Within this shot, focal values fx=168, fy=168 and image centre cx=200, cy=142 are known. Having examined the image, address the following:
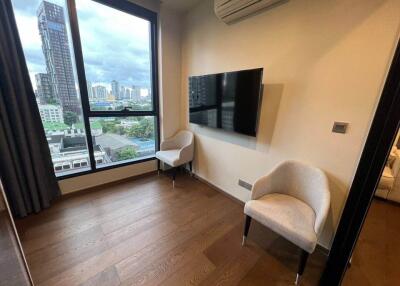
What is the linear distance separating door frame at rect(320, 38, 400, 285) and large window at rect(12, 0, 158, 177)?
267 cm

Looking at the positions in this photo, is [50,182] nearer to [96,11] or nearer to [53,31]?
[53,31]

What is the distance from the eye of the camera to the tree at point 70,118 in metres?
2.17

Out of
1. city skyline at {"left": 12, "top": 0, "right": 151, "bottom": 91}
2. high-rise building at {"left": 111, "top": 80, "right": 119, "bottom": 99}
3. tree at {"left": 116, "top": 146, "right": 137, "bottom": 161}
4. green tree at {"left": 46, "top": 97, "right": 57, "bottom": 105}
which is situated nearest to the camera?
city skyline at {"left": 12, "top": 0, "right": 151, "bottom": 91}

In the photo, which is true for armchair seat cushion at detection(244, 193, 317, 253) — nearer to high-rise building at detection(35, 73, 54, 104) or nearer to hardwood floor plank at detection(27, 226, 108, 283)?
hardwood floor plank at detection(27, 226, 108, 283)

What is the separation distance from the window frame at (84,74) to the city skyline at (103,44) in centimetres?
7

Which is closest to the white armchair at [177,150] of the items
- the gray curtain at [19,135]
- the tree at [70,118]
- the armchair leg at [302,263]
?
the tree at [70,118]

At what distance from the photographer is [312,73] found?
1.50 m

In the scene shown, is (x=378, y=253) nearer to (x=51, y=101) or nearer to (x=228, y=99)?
(x=228, y=99)

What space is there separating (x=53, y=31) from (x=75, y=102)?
2.61ft

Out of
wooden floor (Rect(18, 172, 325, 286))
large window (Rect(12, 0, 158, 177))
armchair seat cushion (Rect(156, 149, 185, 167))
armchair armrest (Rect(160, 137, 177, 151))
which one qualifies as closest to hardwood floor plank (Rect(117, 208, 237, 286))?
wooden floor (Rect(18, 172, 325, 286))

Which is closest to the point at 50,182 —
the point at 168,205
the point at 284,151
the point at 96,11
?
the point at 168,205

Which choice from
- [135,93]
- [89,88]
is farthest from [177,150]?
[89,88]

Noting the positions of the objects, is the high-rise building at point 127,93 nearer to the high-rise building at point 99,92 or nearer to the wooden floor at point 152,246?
the high-rise building at point 99,92

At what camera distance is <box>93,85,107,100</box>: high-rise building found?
7.60ft
